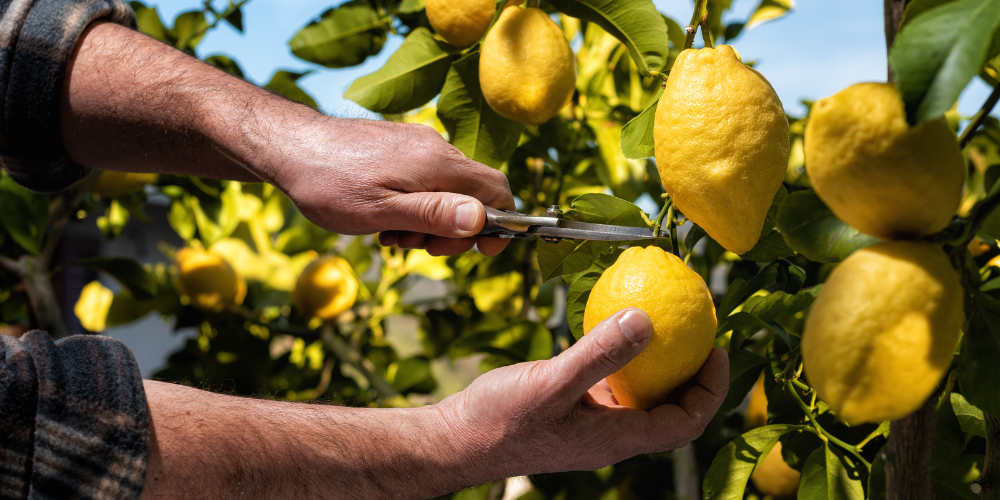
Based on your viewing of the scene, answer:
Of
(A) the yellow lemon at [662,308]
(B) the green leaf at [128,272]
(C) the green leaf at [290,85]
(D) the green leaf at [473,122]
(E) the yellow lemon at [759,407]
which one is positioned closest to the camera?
(A) the yellow lemon at [662,308]

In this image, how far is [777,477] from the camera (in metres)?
0.87

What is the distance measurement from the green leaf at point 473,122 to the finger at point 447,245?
0.10 meters

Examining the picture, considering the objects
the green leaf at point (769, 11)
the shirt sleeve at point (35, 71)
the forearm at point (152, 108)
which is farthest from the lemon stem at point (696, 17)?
the shirt sleeve at point (35, 71)

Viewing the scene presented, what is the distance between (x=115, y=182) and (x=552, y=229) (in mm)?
1047

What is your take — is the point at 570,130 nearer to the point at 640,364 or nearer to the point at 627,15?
the point at 627,15

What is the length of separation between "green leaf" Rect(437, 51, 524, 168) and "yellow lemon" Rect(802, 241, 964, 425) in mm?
517

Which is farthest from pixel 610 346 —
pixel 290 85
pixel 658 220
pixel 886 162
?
pixel 290 85

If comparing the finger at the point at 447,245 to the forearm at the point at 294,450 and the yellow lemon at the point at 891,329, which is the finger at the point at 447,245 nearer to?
the forearm at the point at 294,450

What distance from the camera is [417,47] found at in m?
0.79

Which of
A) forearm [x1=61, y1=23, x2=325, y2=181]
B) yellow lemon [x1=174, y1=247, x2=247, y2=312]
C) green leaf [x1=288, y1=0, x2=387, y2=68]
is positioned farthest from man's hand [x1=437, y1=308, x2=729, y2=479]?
yellow lemon [x1=174, y1=247, x2=247, y2=312]

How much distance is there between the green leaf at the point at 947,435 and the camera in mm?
557

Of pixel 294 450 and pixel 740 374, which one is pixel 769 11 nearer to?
pixel 740 374

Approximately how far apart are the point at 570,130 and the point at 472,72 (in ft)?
1.21

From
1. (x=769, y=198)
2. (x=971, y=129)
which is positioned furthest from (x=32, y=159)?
(x=971, y=129)
